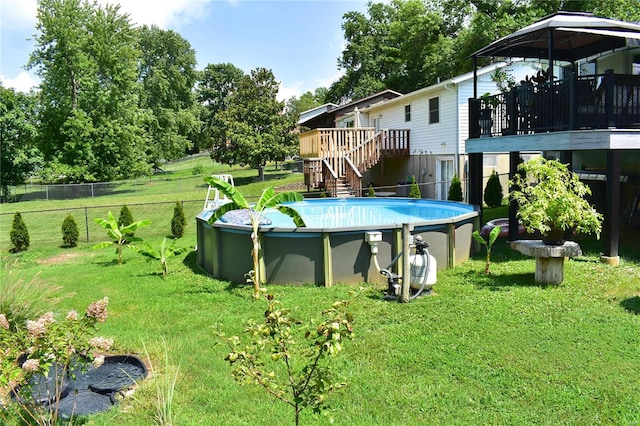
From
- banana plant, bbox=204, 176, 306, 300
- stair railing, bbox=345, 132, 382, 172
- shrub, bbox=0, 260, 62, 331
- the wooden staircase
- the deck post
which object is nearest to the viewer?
shrub, bbox=0, 260, 62, 331

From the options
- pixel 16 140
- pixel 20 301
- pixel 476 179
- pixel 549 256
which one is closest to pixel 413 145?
pixel 476 179

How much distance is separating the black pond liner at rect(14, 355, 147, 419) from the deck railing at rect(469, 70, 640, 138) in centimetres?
793

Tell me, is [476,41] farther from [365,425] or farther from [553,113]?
[365,425]

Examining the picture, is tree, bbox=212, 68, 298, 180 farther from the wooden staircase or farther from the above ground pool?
the above ground pool

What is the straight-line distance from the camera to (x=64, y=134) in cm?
3634

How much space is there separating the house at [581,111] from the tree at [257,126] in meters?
22.7

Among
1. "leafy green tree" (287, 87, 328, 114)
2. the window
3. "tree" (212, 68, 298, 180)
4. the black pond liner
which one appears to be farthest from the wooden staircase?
"leafy green tree" (287, 87, 328, 114)

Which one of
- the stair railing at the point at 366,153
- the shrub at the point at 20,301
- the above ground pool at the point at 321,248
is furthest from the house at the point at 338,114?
the shrub at the point at 20,301

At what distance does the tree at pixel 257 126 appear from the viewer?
34.1 m

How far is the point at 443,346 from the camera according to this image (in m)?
5.61

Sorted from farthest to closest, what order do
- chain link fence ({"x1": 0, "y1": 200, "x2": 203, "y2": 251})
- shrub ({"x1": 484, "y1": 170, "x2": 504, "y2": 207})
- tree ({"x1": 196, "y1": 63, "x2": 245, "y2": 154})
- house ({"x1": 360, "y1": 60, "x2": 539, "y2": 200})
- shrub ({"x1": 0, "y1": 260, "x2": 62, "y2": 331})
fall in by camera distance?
tree ({"x1": 196, "y1": 63, "x2": 245, "y2": 154}) < house ({"x1": 360, "y1": 60, "x2": 539, "y2": 200}) < shrub ({"x1": 484, "y1": 170, "x2": 504, "y2": 207}) < chain link fence ({"x1": 0, "y1": 200, "x2": 203, "y2": 251}) < shrub ({"x1": 0, "y1": 260, "x2": 62, "y2": 331})

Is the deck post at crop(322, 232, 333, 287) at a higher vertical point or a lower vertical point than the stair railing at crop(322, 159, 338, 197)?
lower

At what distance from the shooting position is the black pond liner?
15.0ft

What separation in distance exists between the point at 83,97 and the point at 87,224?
25.0 m
